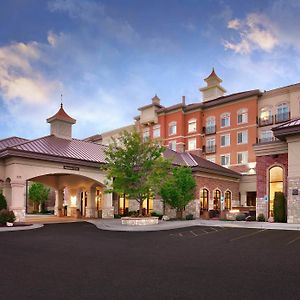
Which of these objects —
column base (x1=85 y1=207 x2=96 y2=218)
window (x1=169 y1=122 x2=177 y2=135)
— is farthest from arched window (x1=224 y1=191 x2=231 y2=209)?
window (x1=169 y1=122 x2=177 y2=135)

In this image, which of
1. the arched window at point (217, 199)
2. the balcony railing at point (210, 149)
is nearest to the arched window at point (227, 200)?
the arched window at point (217, 199)

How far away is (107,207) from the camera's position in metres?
32.8

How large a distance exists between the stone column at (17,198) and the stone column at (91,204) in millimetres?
8922

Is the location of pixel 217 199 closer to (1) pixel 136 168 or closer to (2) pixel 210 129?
(1) pixel 136 168

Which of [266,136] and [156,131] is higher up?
[156,131]

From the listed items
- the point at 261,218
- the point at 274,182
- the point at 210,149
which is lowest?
the point at 261,218

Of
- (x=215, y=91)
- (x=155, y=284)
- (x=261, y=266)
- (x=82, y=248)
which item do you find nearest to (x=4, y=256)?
(x=82, y=248)

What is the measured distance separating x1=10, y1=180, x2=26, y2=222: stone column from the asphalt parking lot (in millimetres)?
10577

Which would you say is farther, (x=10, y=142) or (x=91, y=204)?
(x=91, y=204)

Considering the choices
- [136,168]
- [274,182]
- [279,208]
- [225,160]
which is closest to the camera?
[279,208]

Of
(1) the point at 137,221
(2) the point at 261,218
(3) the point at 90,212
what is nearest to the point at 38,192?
(3) the point at 90,212

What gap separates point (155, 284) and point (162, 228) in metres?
15.0

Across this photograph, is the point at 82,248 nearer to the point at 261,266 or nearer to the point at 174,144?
the point at 261,266

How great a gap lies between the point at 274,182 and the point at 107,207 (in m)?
15.3
